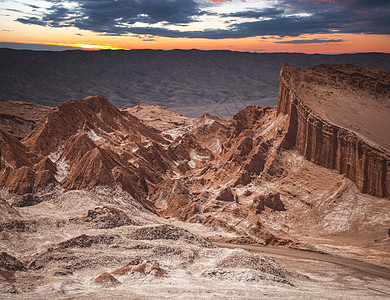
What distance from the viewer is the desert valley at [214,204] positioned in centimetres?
3844

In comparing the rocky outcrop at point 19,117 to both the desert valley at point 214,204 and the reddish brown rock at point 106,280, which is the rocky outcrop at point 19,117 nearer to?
the desert valley at point 214,204

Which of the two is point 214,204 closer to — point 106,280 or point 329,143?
point 329,143

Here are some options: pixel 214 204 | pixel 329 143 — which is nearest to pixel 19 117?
pixel 214 204

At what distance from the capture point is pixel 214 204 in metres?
62.9

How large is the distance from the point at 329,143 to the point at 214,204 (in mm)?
15882

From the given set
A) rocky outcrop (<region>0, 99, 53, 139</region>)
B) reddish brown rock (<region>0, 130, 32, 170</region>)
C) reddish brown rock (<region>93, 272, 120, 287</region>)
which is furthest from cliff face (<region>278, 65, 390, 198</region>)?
rocky outcrop (<region>0, 99, 53, 139</region>)

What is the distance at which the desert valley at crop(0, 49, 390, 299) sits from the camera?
38.4 m

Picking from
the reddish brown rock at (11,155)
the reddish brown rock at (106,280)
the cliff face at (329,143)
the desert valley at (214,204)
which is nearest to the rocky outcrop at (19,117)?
the desert valley at (214,204)

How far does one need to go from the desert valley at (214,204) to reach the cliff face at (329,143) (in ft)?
0.51

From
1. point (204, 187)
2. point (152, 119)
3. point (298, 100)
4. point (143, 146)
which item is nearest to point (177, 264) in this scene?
point (204, 187)

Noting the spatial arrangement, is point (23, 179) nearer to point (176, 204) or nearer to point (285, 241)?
point (176, 204)

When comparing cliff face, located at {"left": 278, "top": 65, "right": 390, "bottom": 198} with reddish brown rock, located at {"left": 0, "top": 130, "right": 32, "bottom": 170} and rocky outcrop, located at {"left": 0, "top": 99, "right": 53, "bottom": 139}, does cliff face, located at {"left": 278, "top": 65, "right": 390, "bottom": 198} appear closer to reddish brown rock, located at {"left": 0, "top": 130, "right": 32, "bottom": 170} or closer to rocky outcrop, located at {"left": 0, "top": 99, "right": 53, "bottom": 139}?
reddish brown rock, located at {"left": 0, "top": 130, "right": 32, "bottom": 170}

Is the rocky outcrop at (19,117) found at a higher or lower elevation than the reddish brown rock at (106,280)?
higher

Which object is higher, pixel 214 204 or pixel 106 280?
pixel 106 280
